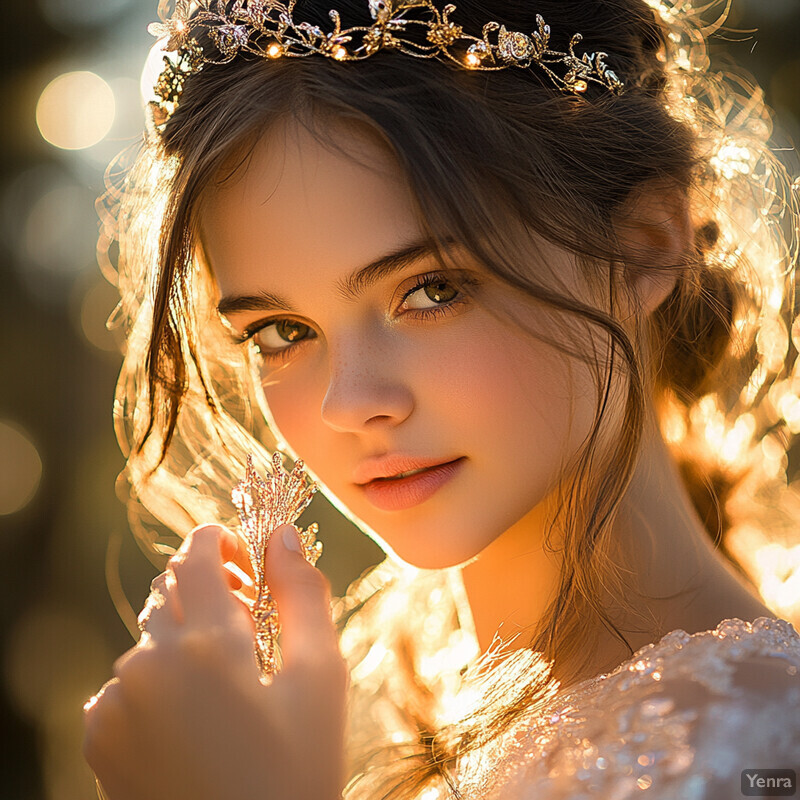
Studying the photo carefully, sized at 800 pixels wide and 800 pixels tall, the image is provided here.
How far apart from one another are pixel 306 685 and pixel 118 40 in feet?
6.64

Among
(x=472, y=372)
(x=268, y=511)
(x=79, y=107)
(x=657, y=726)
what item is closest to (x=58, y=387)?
(x=79, y=107)

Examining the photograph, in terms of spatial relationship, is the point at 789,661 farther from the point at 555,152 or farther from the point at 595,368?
the point at 555,152

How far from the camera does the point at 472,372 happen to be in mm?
966

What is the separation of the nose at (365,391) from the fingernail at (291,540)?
0.13 metres

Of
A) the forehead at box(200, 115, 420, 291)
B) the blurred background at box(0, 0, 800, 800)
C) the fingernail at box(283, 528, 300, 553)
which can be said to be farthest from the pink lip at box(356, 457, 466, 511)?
the blurred background at box(0, 0, 800, 800)

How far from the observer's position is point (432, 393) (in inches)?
38.1

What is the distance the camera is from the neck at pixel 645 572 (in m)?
1.00

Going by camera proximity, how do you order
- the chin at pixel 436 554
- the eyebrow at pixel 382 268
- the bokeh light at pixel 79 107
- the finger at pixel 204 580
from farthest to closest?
the bokeh light at pixel 79 107 → the chin at pixel 436 554 → the eyebrow at pixel 382 268 → the finger at pixel 204 580

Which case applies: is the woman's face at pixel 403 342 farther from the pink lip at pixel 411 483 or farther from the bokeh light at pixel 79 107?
the bokeh light at pixel 79 107

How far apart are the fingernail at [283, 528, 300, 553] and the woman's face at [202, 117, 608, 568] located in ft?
0.43

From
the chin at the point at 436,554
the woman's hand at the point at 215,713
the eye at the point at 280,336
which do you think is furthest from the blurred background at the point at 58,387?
the woman's hand at the point at 215,713

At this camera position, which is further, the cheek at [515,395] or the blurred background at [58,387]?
the blurred background at [58,387]
